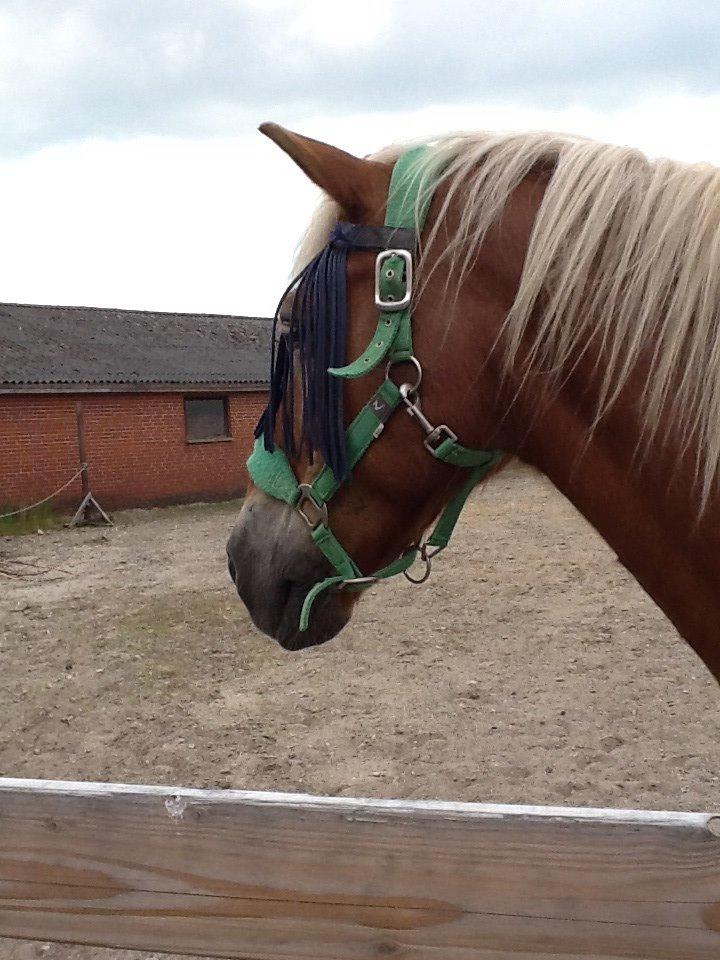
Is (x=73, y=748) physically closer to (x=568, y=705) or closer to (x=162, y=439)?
(x=568, y=705)

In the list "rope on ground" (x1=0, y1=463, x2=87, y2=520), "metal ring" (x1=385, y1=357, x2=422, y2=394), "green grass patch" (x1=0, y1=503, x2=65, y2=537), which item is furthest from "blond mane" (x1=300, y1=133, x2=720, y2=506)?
"rope on ground" (x1=0, y1=463, x2=87, y2=520)

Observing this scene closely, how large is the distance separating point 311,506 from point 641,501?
0.59 m

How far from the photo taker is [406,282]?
1235 millimetres

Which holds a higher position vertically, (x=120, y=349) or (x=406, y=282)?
(x=406, y=282)

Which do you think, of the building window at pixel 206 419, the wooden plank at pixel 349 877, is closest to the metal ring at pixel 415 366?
the wooden plank at pixel 349 877

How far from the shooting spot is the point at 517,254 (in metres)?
1.23

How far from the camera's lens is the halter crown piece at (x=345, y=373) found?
4.08 ft

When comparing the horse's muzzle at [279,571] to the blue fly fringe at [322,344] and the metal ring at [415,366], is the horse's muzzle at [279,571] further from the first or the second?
the metal ring at [415,366]

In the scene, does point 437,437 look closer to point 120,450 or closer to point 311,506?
point 311,506

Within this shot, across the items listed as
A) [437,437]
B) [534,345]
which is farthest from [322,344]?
[534,345]

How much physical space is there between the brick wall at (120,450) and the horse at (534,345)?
1541 centimetres

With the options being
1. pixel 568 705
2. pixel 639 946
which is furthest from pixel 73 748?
pixel 639 946

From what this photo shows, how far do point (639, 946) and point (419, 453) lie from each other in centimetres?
90

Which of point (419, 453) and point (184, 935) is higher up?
point (419, 453)
